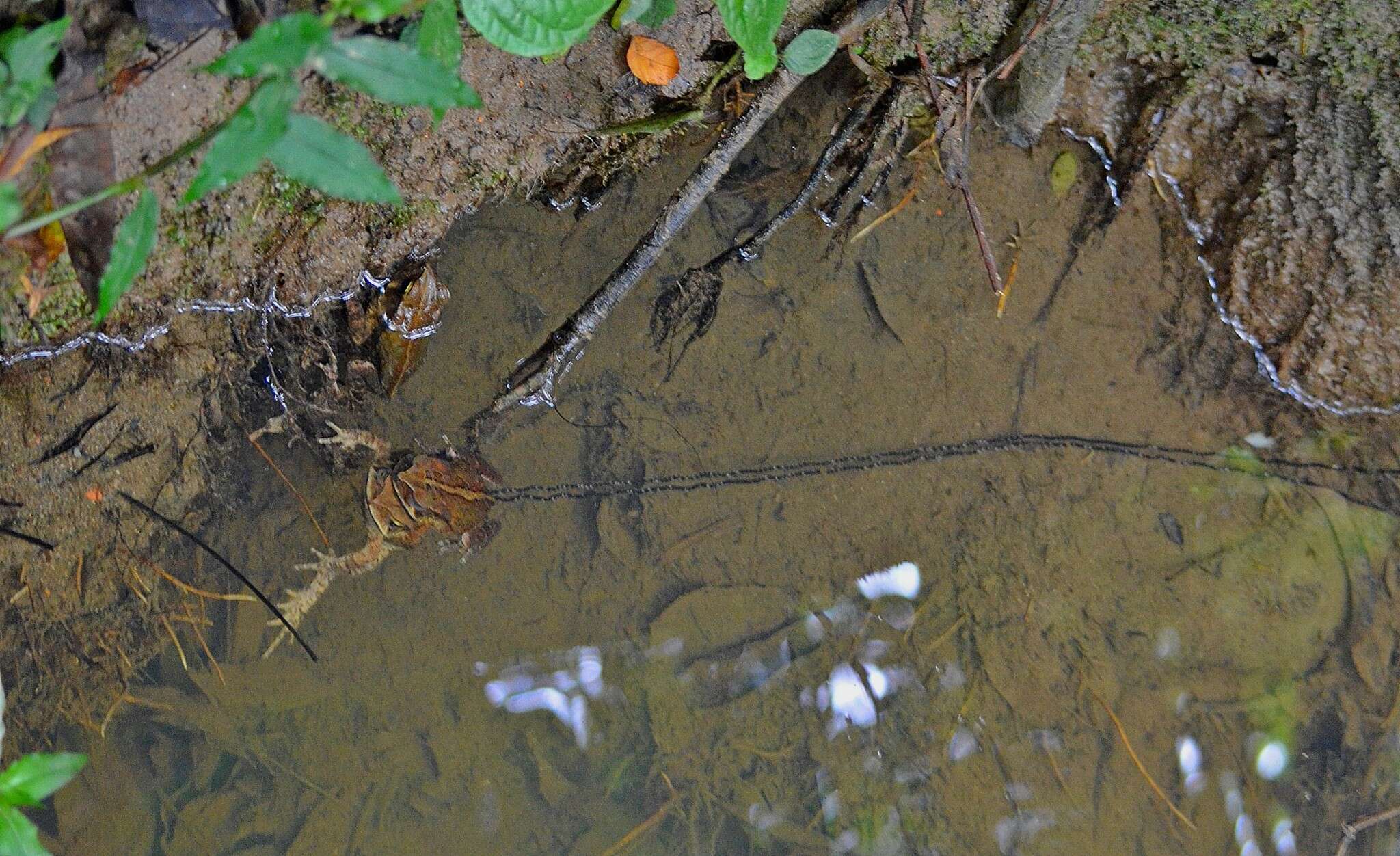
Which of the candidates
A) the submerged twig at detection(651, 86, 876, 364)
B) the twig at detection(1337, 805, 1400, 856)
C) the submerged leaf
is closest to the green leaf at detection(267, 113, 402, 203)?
the submerged twig at detection(651, 86, 876, 364)

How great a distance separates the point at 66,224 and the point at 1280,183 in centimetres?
270

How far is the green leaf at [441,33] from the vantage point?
145 centimetres

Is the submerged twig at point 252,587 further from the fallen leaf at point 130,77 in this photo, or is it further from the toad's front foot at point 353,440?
the fallen leaf at point 130,77

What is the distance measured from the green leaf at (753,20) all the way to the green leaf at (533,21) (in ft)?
0.86

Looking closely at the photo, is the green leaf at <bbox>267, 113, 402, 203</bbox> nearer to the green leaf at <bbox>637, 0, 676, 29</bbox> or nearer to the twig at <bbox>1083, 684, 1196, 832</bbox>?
the green leaf at <bbox>637, 0, 676, 29</bbox>

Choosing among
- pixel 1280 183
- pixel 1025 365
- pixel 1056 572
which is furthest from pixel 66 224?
pixel 1280 183

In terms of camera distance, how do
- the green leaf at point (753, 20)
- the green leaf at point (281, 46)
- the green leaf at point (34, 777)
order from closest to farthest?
the green leaf at point (281, 46)
the green leaf at point (34, 777)
the green leaf at point (753, 20)

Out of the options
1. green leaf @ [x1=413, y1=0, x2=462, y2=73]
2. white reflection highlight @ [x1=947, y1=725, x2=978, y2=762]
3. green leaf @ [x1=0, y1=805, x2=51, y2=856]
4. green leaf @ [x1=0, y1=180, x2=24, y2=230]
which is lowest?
white reflection highlight @ [x1=947, y1=725, x2=978, y2=762]

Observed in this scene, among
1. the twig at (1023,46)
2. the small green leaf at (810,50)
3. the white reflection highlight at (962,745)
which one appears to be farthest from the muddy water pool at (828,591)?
the small green leaf at (810,50)

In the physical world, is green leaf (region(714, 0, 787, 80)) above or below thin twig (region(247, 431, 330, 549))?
above

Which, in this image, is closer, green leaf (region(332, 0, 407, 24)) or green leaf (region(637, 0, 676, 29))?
green leaf (region(332, 0, 407, 24))

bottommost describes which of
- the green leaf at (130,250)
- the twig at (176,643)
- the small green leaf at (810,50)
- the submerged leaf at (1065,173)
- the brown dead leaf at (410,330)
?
the twig at (176,643)

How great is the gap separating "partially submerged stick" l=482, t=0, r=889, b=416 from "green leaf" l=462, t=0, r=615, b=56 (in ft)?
2.47

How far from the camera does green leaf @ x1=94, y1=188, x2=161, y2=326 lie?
3.86 feet
